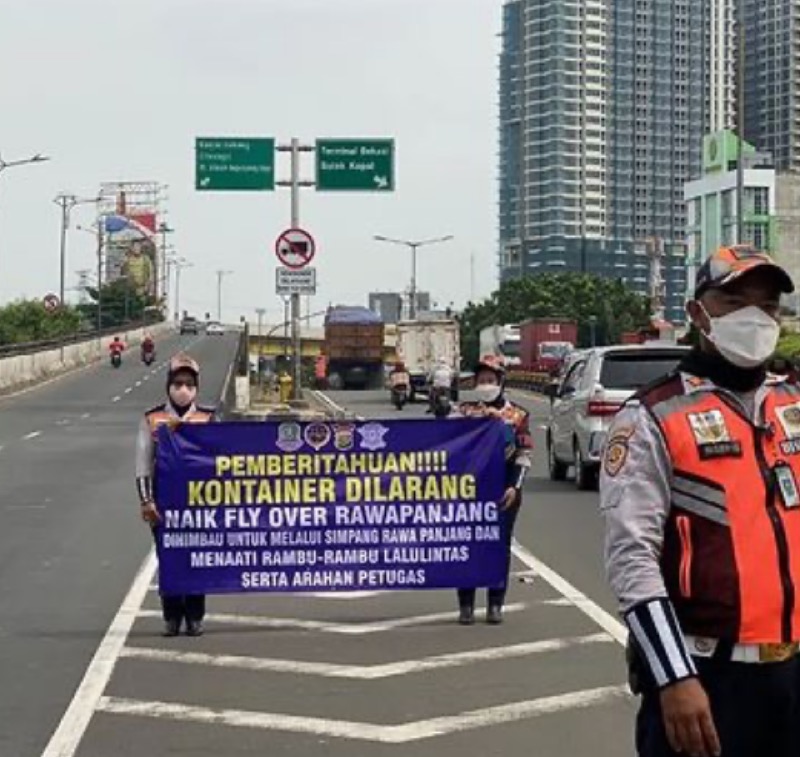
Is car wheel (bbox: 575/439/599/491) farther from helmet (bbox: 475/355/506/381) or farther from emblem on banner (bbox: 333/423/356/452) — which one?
emblem on banner (bbox: 333/423/356/452)

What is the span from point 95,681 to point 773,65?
80.7 m

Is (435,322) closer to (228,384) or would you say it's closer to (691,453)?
(228,384)

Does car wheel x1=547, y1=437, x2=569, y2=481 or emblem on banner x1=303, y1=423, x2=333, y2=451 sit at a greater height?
emblem on banner x1=303, y1=423, x2=333, y2=451

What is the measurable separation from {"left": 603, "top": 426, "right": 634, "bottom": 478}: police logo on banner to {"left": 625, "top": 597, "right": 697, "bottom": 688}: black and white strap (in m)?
0.36

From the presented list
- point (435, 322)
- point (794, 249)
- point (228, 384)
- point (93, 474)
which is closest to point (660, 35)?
point (794, 249)

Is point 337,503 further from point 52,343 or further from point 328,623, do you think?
point 52,343

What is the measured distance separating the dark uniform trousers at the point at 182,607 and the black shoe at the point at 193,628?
1 cm

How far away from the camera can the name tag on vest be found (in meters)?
4.05

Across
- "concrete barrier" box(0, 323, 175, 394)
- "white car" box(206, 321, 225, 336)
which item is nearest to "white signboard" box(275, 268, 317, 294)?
"concrete barrier" box(0, 323, 175, 394)

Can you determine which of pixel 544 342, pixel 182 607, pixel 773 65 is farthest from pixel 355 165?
pixel 773 65

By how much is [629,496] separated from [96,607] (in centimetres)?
872

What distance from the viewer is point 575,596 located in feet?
40.9

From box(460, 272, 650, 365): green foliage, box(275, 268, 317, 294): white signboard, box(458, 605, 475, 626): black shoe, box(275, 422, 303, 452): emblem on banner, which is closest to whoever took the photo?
box(458, 605, 475, 626): black shoe

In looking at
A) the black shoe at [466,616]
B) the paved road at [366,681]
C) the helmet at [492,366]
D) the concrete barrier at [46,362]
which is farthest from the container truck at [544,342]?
the black shoe at [466,616]
